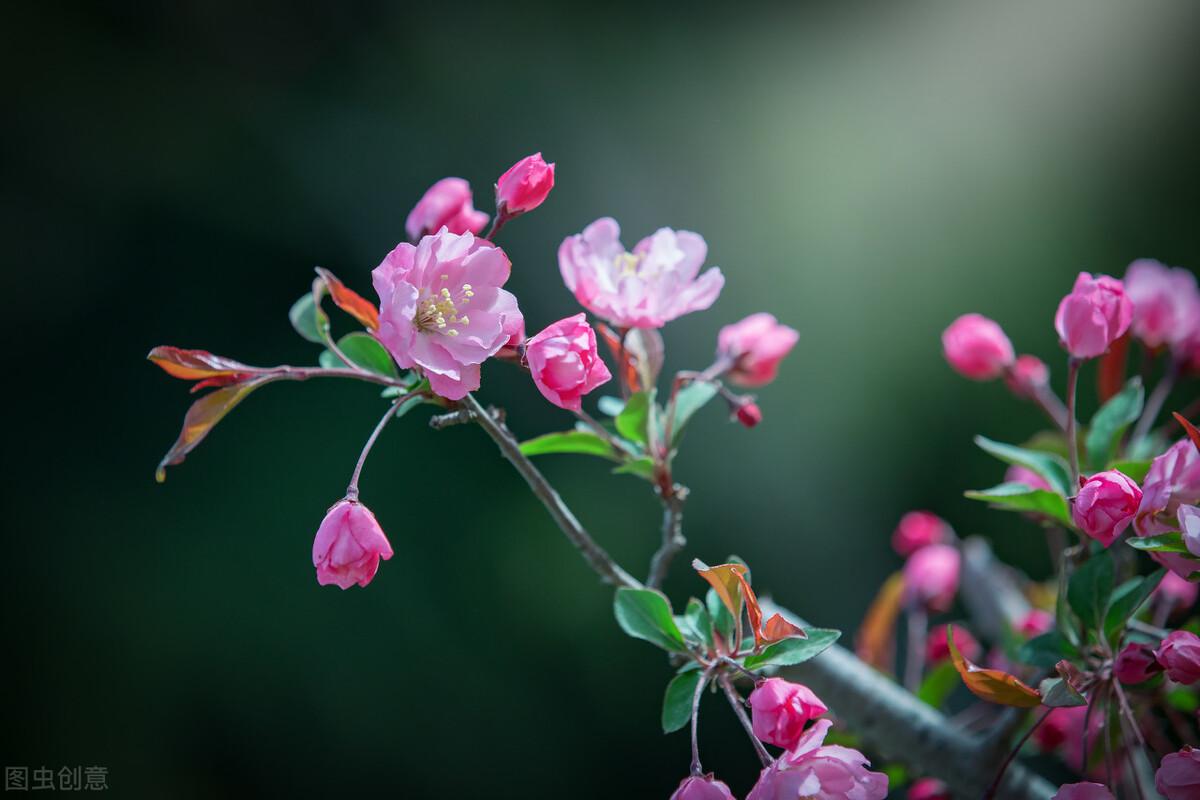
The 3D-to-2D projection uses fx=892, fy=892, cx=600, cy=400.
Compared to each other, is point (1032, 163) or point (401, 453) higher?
point (1032, 163)

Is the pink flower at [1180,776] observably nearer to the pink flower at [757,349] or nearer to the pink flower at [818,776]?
the pink flower at [818,776]

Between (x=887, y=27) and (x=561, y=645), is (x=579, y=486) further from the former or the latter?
(x=887, y=27)


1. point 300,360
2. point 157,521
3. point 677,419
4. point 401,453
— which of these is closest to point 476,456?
point 401,453

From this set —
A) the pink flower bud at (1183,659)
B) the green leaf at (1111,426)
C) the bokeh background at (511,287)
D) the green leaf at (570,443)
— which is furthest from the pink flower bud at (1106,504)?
the bokeh background at (511,287)

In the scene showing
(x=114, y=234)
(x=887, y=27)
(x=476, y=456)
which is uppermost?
(x=887, y=27)

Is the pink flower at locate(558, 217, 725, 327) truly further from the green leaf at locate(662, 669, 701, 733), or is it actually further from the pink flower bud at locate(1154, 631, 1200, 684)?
the pink flower bud at locate(1154, 631, 1200, 684)
